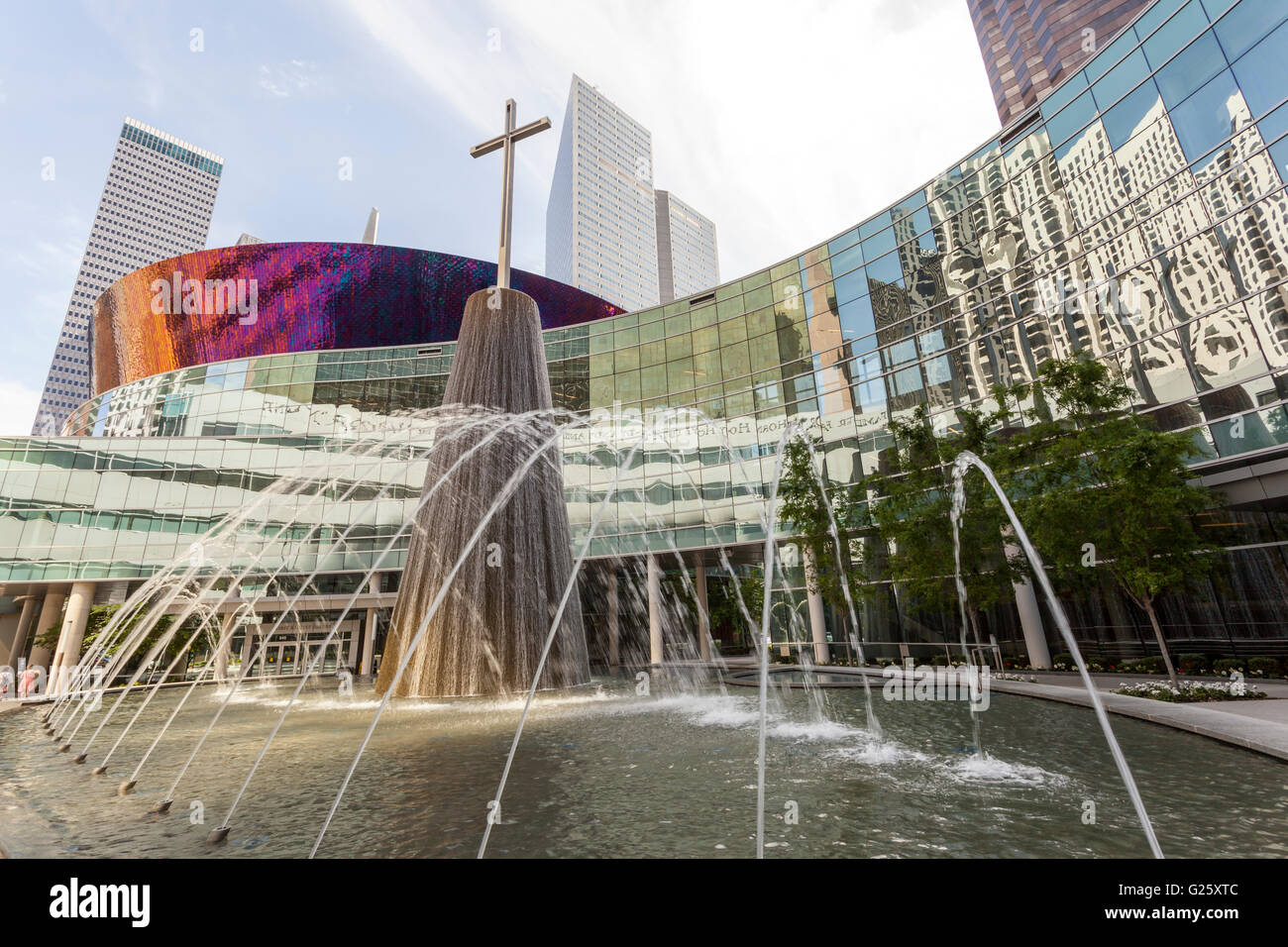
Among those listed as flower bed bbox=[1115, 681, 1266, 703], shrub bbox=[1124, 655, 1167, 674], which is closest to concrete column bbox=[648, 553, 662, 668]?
shrub bbox=[1124, 655, 1167, 674]

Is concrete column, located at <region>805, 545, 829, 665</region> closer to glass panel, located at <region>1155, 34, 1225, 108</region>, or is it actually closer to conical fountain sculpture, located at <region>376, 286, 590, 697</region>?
conical fountain sculpture, located at <region>376, 286, 590, 697</region>

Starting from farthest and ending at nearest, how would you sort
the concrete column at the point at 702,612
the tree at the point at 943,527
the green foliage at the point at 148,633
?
1. the concrete column at the point at 702,612
2. the green foliage at the point at 148,633
3. the tree at the point at 943,527

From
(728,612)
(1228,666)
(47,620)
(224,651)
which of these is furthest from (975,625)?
(47,620)

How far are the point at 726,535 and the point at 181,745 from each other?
847 inches

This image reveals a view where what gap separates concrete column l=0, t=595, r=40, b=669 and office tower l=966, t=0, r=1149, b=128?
317ft

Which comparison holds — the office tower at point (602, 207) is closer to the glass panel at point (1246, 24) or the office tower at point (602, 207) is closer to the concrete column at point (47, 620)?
the concrete column at point (47, 620)

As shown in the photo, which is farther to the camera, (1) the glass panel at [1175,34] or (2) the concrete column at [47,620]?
(2) the concrete column at [47,620]

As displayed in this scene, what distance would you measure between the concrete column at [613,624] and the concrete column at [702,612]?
4527 millimetres

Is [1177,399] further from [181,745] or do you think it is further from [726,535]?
[181,745]

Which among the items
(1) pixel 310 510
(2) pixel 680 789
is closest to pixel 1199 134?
(2) pixel 680 789

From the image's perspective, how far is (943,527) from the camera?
18328 millimetres

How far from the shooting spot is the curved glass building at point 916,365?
54.3 ft

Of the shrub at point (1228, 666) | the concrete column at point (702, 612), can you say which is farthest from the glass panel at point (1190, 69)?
the concrete column at point (702, 612)

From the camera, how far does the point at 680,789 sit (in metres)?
6.01
